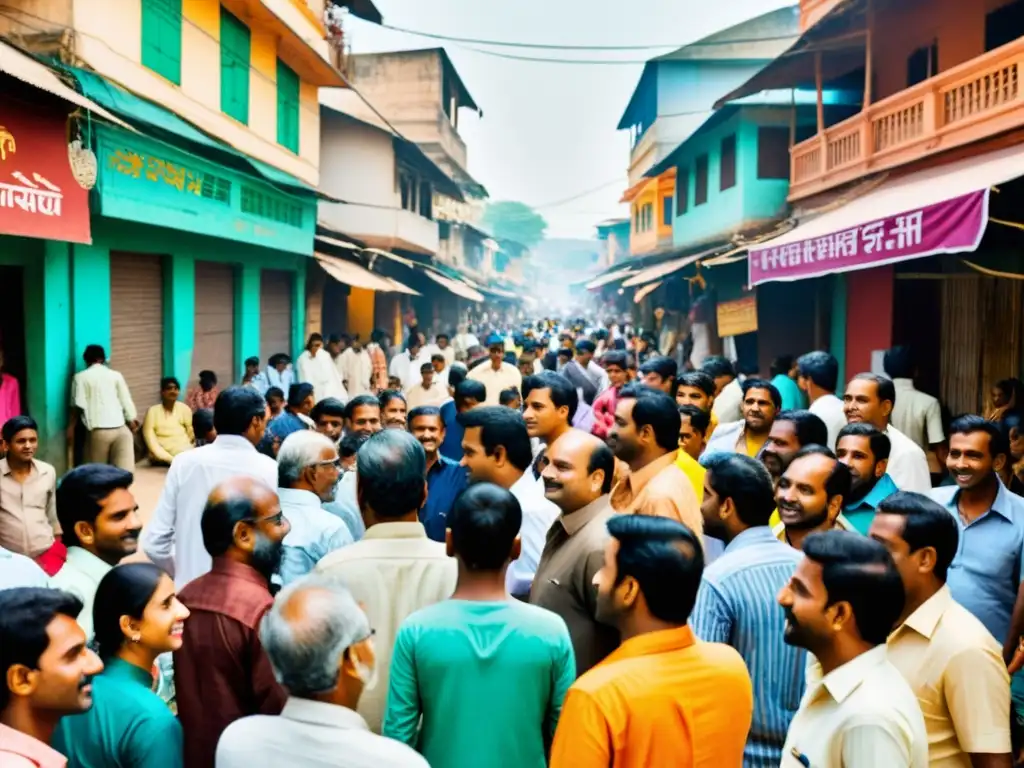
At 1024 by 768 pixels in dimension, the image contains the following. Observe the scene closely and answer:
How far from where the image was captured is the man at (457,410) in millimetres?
6629

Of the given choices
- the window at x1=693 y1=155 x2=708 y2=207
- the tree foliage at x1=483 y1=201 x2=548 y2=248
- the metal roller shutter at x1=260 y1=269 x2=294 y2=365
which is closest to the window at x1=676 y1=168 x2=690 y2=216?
A: the window at x1=693 y1=155 x2=708 y2=207

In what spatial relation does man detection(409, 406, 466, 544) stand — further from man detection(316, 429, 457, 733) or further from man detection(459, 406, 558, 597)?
man detection(316, 429, 457, 733)

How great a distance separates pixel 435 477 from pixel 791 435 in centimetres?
182

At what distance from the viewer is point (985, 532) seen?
3.98 meters

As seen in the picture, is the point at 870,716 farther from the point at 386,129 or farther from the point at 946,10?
the point at 386,129

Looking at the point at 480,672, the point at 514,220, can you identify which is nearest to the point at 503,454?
the point at 480,672

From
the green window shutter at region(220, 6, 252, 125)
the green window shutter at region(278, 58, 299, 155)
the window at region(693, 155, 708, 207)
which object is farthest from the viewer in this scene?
the window at region(693, 155, 708, 207)

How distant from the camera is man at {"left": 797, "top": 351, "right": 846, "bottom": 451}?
598 centimetres

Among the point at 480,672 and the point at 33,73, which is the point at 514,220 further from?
the point at 480,672

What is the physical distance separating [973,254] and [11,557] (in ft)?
31.2

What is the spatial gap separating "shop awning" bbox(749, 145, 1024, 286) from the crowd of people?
2.47 meters

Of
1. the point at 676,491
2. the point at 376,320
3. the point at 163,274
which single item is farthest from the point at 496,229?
the point at 676,491

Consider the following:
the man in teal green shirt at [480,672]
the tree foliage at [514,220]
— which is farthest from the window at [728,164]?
the tree foliage at [514,220]

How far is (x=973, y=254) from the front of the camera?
9898mm
